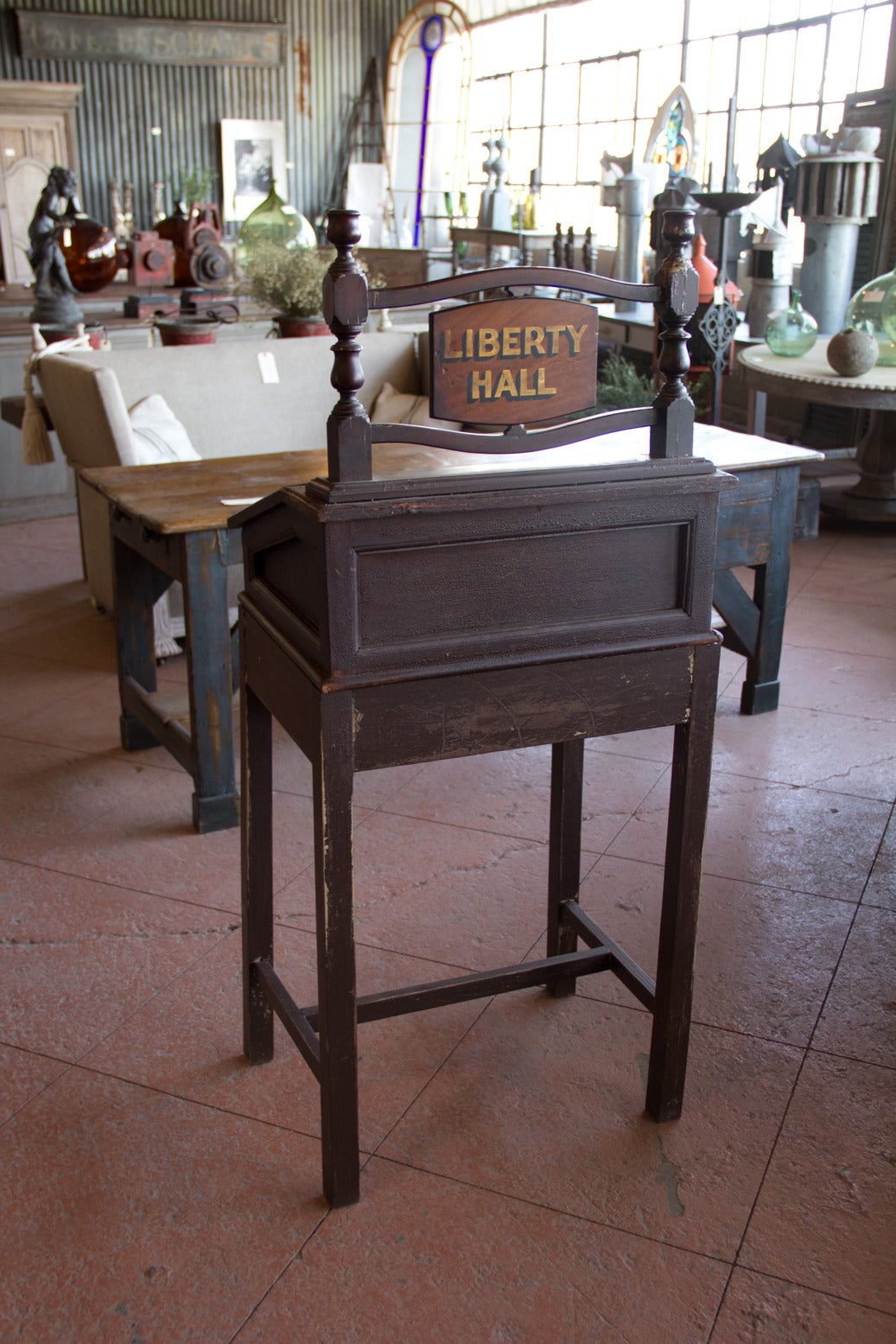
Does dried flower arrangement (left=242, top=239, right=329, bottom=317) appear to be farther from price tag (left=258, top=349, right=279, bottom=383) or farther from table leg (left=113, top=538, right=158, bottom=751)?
table leg (left=113, top=538, right=158, bottom=751)

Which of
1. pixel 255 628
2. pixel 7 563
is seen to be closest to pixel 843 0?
pixel 7 563

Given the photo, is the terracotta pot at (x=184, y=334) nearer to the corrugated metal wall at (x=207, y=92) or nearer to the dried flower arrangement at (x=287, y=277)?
the dried flower arrangement at (x=287, y=277)

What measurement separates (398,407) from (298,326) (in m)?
0.54

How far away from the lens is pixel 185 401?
4.53m

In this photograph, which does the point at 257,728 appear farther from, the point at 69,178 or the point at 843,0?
the point at 843,0

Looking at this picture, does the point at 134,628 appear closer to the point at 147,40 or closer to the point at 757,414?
the point at 757,414

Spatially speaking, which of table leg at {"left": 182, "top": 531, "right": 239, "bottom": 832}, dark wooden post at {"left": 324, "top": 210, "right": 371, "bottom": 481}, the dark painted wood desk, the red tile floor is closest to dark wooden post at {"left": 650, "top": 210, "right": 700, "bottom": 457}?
→ dark wooden post at {"left": 324, "top": 210, "right": 371, "bottom": 481}

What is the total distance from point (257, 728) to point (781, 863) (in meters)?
1.39

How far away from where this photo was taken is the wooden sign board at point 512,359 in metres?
1.52

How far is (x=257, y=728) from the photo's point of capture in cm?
195

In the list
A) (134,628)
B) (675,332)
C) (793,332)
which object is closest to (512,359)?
(675,332)

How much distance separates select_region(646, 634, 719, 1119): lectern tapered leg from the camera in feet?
5.77

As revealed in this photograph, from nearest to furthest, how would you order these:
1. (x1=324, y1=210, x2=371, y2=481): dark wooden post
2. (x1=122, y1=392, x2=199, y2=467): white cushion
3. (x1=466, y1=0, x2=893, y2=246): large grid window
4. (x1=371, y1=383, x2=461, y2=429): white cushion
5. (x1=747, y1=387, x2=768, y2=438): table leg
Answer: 1. (x1=324, y1=210, x2=371, y2=481): dark wooden post
2. (x1=122, y1=392, x2=199, y2=467): white cushion
3. (x1=371, y1=383, x2=461, y2=429): white cushion
4. (x1=747, y1=387, x2=768, y2=438): table leg
5. (x1=466, y1=0, x2=893, y2=246): large grid window

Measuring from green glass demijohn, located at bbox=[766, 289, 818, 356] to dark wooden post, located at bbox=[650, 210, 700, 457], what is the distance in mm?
3672
